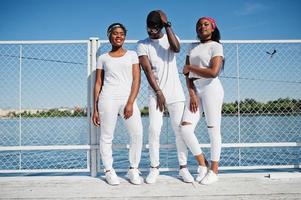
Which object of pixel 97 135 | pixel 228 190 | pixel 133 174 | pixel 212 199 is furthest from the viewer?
pixel 97 135

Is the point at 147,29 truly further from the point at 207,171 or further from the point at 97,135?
the point at 207,171

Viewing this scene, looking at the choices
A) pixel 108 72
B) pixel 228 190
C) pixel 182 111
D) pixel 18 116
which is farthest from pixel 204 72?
pixel 18 116

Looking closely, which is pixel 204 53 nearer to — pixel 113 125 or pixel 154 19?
pixel 154 19

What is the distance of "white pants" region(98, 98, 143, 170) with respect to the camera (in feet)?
9.34

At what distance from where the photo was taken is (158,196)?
2424 mm

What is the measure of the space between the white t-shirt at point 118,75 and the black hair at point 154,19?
38 cm

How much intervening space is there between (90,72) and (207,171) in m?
1.78

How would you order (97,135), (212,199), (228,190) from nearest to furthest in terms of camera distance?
(212,199) < (228,190) < (97,135)

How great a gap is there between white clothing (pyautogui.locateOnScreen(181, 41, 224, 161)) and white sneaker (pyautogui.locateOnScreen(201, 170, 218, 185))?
0.52ft

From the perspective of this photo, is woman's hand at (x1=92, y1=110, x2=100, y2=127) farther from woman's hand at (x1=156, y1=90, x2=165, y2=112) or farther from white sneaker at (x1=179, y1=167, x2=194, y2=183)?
white sneaker at (x1=179, y1=167, x2=194, y2=183)

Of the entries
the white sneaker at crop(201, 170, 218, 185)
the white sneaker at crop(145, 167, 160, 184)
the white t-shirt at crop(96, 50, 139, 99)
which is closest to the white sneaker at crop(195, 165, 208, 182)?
the white sneaker at crop(201, 170, 218, 185)

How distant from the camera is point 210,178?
2795 millimetres

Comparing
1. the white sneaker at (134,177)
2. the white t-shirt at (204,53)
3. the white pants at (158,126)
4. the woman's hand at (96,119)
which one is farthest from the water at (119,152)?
the white t-shirt at (204,53)

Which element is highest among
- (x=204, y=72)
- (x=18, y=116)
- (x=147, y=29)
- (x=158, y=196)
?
(x=147, y=29)
